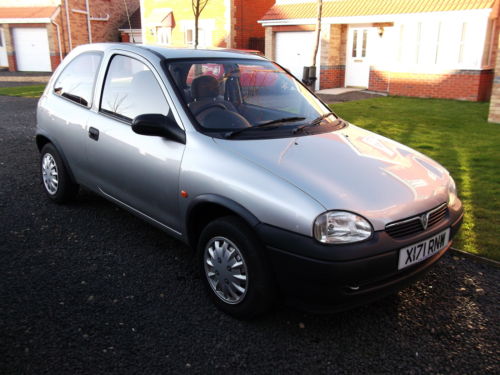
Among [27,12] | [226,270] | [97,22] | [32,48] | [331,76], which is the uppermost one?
[27,12]

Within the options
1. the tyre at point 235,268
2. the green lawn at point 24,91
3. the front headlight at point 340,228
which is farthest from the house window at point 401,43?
the front headlight at point 340,228

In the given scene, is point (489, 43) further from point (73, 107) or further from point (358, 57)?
point (73, 107)

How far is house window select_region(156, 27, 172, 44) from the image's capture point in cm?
2597

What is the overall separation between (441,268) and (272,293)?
1.83 meters

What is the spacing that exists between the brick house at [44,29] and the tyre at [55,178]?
1018 inches

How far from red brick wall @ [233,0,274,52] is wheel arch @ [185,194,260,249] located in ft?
70.9

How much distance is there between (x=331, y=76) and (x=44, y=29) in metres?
19.3

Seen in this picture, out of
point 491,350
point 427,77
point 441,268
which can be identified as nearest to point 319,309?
point 491,350

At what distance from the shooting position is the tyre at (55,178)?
5.05 metres

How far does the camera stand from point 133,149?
3.82 metres

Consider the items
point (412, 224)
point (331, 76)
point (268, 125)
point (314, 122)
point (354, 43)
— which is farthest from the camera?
point (331, 76)

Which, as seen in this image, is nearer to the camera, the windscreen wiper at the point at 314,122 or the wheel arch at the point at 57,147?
the windscreen wiper at the point at 314,122

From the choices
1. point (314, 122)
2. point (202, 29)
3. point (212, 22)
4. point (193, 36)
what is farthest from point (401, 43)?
point (314, 122)

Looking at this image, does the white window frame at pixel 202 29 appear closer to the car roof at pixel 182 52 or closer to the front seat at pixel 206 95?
the car roof at pixel 182 52
